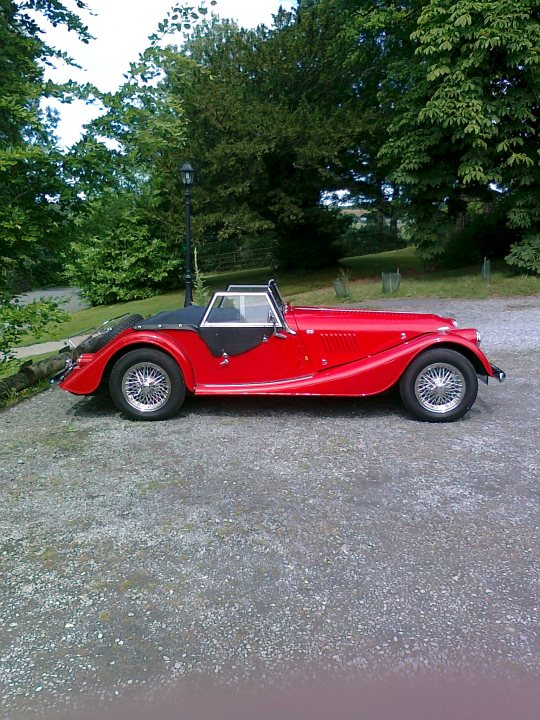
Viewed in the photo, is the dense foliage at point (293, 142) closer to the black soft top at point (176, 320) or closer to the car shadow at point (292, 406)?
the black soft top at point (176, 320)

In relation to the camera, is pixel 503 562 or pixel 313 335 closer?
pixel 503 562

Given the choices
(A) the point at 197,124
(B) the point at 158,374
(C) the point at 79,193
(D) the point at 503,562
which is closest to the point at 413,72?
(A) the point at 197,124

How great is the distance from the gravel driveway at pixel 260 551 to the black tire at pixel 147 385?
6.6 inches

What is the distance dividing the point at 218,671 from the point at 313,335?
3549 mm

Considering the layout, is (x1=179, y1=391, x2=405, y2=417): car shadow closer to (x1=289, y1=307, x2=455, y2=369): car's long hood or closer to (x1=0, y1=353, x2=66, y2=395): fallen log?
(x1=289, y1=307, x2=455, y2=369): car's long hood

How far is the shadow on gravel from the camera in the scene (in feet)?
18.8

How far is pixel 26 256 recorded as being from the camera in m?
6.81

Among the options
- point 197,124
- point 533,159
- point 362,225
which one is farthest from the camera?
point 362,225

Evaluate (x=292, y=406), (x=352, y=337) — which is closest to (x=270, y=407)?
(x=292, y=406)

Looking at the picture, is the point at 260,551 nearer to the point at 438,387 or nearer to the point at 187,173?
the point at 438,387

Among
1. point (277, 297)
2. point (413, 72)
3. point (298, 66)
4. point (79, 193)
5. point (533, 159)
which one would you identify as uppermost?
point (298, 66)

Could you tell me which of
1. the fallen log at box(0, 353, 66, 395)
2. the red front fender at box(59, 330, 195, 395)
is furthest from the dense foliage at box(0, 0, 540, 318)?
the red front fender at box(59, 330, 195, 395)

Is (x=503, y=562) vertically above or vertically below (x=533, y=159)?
below

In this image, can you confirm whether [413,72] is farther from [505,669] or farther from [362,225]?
[362,225]
